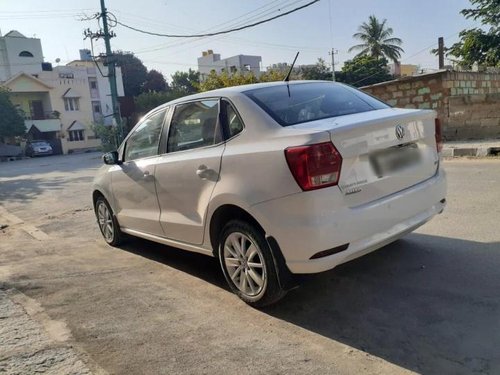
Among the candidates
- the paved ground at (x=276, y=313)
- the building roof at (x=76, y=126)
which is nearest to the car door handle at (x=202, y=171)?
the paved ground at (x=276, y=313)

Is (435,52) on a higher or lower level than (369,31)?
lower

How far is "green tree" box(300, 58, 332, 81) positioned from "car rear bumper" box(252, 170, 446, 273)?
5088 cm

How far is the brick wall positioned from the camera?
40.9 feet

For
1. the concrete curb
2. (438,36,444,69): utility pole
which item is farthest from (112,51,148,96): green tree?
the concrete curb

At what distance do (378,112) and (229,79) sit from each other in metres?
23.9

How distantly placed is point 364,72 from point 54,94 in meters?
35.7

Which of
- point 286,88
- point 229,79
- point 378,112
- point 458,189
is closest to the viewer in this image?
point 378,112

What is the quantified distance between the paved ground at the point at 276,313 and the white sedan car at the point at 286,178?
38 centimetres

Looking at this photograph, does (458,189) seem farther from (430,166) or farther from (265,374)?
(265,374)

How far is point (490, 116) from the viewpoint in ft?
40.9

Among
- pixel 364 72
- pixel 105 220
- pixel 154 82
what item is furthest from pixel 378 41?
pixel 105 220

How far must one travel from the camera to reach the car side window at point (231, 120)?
146 inches

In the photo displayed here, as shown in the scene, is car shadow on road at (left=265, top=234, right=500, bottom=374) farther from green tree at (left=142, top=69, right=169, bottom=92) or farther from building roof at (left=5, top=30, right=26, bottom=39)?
green tree at (left=142, top=69, right=169, bottom=92)

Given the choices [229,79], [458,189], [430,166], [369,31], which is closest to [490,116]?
[458,189]
